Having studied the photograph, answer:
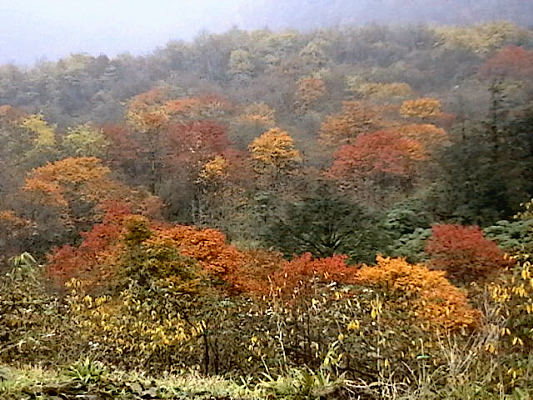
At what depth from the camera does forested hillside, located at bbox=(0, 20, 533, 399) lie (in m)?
4.96

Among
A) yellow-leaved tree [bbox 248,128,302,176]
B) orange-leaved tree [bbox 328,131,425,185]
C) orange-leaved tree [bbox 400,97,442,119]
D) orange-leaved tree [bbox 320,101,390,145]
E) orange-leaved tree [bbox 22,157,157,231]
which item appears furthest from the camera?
orange-leaved tree [bbox 400,97,442,119]

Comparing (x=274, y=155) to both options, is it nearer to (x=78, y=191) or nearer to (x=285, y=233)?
(x=78, y=191)

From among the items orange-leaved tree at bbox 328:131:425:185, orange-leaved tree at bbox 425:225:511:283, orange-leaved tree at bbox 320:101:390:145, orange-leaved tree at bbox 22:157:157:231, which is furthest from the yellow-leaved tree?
orange-leaved tree at bbox 425:225:511:283

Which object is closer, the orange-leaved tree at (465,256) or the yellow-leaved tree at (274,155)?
the orange-leaved tree at (465,256)

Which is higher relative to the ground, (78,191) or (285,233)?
(78,191)

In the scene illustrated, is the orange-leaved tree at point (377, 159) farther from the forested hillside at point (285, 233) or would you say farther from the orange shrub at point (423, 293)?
the orange shrub at point (423, 293)

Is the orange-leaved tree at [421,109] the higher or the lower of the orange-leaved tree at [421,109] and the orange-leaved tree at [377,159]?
the higher

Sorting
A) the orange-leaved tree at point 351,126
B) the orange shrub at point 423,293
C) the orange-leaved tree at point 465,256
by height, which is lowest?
the orange-leaved tree at point 465,256

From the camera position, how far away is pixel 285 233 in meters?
18.2

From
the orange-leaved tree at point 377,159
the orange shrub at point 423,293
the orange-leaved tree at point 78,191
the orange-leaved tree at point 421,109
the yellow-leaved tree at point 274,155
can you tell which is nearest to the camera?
the orange shrub at point 423,293

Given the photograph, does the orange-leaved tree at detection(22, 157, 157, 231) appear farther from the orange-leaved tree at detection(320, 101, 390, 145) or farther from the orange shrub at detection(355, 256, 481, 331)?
the orange shrub at detection(355, 256, 481, 331)

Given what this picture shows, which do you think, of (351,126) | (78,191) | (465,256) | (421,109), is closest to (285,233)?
(465,256)

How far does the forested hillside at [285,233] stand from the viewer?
16.3ft

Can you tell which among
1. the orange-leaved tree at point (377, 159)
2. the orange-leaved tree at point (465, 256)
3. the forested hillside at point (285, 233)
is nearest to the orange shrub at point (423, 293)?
the forested hillside at point (285, 233)
